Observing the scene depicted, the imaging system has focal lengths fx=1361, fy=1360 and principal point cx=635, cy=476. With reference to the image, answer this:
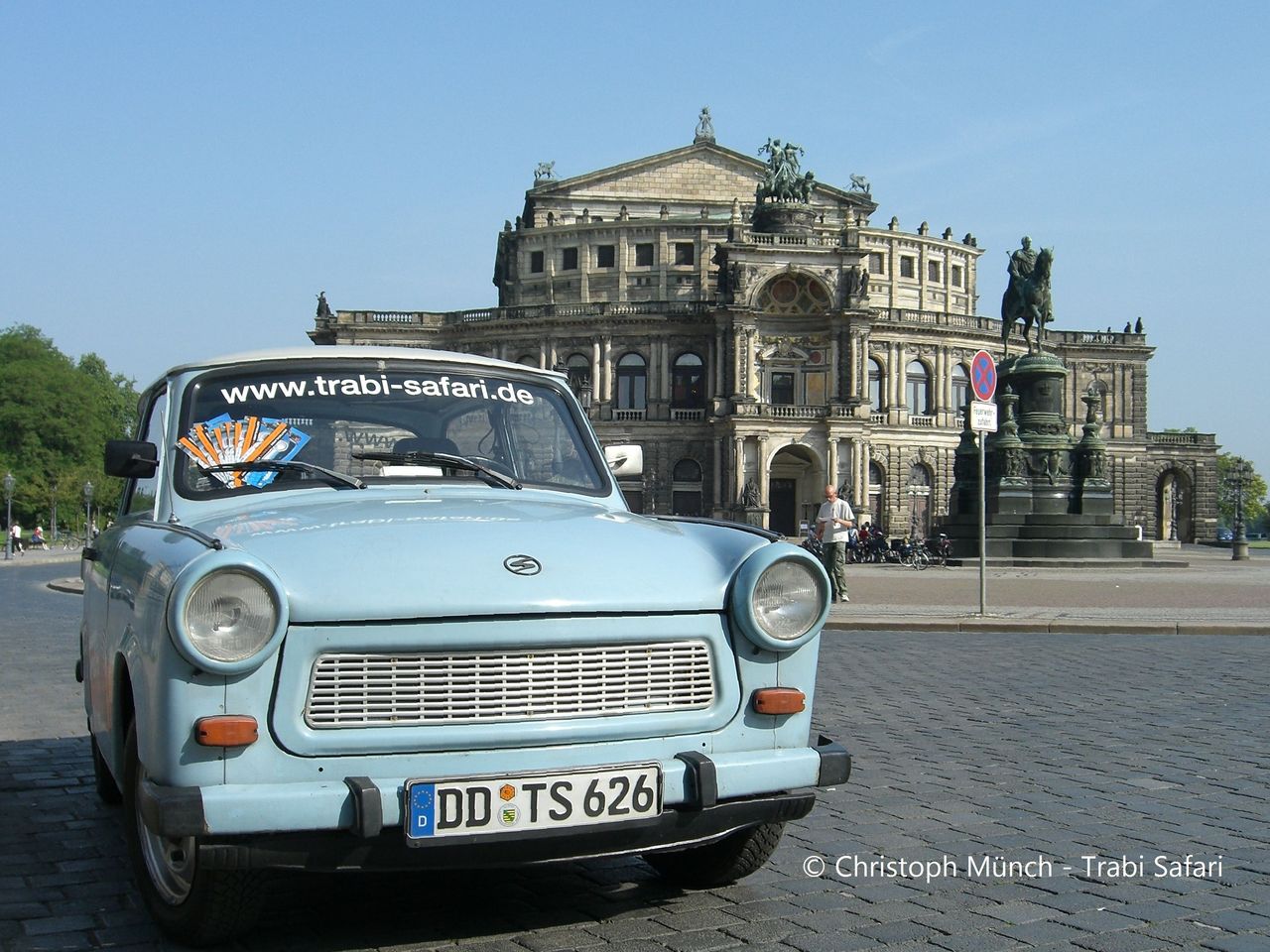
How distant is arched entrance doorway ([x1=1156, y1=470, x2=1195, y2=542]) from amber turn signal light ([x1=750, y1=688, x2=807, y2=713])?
90264 millimetres

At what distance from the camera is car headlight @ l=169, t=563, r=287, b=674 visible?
3453mm

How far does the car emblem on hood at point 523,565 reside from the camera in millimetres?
3766

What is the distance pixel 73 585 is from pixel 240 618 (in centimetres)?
2384

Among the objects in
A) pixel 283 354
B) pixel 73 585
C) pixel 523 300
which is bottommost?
pixel 73 585

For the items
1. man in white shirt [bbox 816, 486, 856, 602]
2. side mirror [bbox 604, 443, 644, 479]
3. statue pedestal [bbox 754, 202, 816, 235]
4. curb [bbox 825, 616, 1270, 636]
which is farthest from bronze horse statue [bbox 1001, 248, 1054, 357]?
statue pedestal [bbox 754, 202, 816, 235]

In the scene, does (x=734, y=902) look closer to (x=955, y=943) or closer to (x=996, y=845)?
(x=955, y=943)

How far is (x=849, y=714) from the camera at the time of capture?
8609 mm

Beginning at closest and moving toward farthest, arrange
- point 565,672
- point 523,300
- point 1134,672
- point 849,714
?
point 565,672 < point 849,714 < point 1134,672 < point 523,300

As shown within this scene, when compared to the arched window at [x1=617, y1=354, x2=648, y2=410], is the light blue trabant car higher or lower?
lower

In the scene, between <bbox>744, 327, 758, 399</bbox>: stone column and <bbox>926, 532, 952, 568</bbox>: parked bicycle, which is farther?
<bbox>744, 327, 758, 399</bbox>: stone column

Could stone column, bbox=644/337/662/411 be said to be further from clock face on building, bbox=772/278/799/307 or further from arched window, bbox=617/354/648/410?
clock face on building, bbox=772/278/799/307

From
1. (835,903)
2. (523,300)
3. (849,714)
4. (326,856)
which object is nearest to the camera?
(326,856)

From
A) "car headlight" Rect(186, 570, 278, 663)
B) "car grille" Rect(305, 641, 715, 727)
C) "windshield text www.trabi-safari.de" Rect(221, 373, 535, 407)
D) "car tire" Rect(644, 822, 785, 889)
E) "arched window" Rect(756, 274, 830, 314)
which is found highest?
"arched window" Rect(756, 274, 830, 314)

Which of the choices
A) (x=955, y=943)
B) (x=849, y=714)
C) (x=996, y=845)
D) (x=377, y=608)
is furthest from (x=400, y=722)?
(x=849, y=714)
